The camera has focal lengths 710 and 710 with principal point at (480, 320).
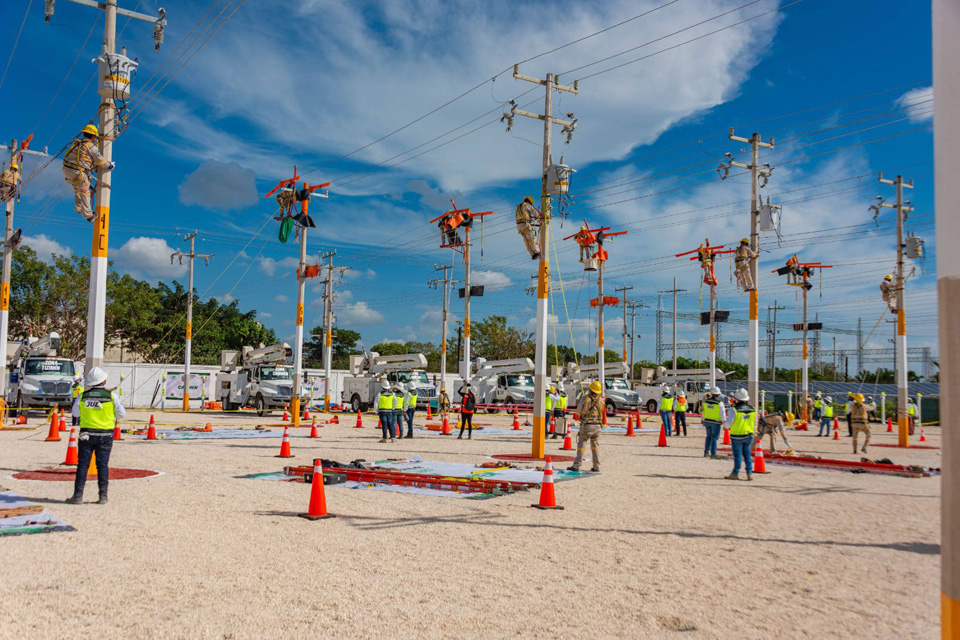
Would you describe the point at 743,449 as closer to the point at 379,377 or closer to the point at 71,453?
the point at 71,453

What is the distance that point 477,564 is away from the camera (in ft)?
24.3

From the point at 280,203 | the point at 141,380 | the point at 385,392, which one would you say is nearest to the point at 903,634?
the point at 385,392

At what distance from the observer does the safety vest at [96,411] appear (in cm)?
1056

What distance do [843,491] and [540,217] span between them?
9148mm

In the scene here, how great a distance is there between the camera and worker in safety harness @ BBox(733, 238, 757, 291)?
23000mm

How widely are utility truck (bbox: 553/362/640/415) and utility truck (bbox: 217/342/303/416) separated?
51.8 ft

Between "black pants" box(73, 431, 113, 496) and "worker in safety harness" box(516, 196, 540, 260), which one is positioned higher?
"worker in safety harness" box(516, 196, 540, 260)

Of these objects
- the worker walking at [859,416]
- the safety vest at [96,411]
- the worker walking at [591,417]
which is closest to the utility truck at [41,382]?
the safety vest at [96,411]

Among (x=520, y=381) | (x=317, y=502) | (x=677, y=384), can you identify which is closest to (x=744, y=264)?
(x=317, y=502)

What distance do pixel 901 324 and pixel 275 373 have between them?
2867cm

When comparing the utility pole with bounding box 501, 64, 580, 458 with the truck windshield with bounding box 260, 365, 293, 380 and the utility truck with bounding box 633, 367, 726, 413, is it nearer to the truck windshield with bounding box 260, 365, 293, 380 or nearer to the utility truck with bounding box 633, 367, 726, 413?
the truck windshield with bounding box 260, 365, 293, 380

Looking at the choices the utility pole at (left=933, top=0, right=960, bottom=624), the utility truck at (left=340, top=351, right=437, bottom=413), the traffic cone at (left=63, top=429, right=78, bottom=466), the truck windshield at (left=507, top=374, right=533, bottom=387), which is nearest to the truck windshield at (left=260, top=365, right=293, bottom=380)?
the utility truck at (left=340, top=351, right=437, bottom=413)

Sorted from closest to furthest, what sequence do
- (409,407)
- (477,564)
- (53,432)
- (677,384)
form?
(477,564), (53,432), (409,407), (677,384)

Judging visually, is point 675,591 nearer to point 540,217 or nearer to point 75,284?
point 540,217
